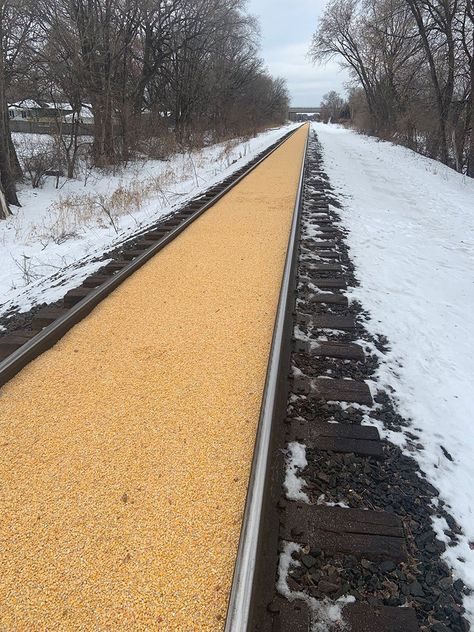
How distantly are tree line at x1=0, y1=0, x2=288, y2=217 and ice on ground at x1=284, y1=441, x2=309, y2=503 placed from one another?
12.6 meters

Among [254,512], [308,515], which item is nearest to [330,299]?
[308,515]

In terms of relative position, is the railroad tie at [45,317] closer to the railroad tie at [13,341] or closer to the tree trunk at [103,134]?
the railroad tie at [13,341]

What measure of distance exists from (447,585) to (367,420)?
1.09 metres

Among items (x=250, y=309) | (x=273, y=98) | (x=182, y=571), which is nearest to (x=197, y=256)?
(x=250, y=309)

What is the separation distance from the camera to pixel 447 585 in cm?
185

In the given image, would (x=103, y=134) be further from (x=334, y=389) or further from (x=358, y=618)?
(x=358, y=618)

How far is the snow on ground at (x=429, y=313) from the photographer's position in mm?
2537

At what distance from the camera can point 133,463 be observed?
2502 mm

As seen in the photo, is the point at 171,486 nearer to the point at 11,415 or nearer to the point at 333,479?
the point at 333,479

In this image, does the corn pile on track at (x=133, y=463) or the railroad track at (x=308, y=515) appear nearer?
the railroad track at (x=308, y=515)

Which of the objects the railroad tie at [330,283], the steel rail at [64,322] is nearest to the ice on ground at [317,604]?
the steel rail at [64,322]

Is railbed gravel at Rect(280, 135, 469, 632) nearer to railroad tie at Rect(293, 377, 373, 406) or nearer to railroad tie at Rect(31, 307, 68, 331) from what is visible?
railroad tie at Rect(293, 377, 373, 406)

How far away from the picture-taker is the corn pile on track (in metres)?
1.82

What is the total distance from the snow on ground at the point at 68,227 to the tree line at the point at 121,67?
116cm
